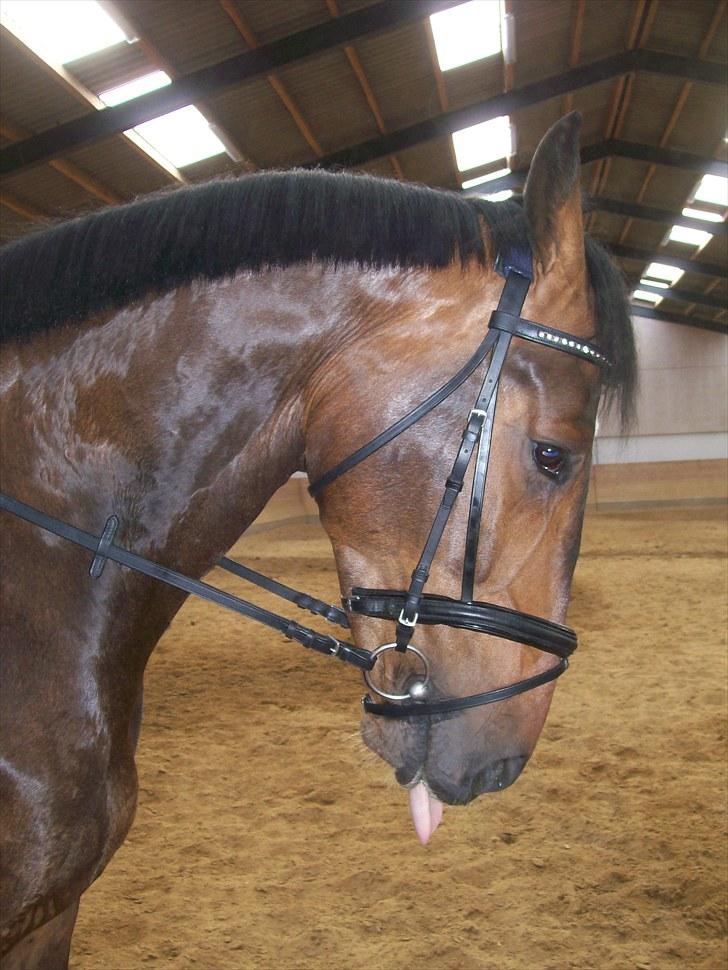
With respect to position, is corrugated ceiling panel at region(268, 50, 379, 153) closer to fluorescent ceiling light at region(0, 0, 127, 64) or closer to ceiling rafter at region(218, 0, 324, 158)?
ceiling rafter at region(218, 0, 324, 158)

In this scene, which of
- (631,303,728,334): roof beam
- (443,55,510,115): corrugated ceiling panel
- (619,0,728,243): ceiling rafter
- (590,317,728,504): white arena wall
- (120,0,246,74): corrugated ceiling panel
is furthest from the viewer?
(631,303,728,334): roof beam

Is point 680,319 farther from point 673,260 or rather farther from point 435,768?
point 435,768

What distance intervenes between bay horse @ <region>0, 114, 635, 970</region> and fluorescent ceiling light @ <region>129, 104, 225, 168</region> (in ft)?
28.2

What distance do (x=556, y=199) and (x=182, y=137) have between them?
9607 mm

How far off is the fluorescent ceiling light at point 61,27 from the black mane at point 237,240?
6.53 m

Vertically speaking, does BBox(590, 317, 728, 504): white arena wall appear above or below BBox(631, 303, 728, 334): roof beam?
below

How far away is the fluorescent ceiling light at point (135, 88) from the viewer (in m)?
7.92

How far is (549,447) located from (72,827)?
1.07m

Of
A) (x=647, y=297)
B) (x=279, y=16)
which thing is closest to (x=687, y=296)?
(x=647, y=297)

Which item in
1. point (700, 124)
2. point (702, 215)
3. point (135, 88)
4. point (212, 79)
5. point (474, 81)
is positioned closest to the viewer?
point (212, 79)

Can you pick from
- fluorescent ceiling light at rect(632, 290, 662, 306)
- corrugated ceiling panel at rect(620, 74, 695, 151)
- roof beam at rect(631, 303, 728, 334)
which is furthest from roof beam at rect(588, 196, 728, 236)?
roof beam at rect(631, 303, 728, 334)

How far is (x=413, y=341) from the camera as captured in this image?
1.28 m

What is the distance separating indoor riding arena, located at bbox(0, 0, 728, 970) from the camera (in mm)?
1256

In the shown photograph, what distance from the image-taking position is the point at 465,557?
1239mm
